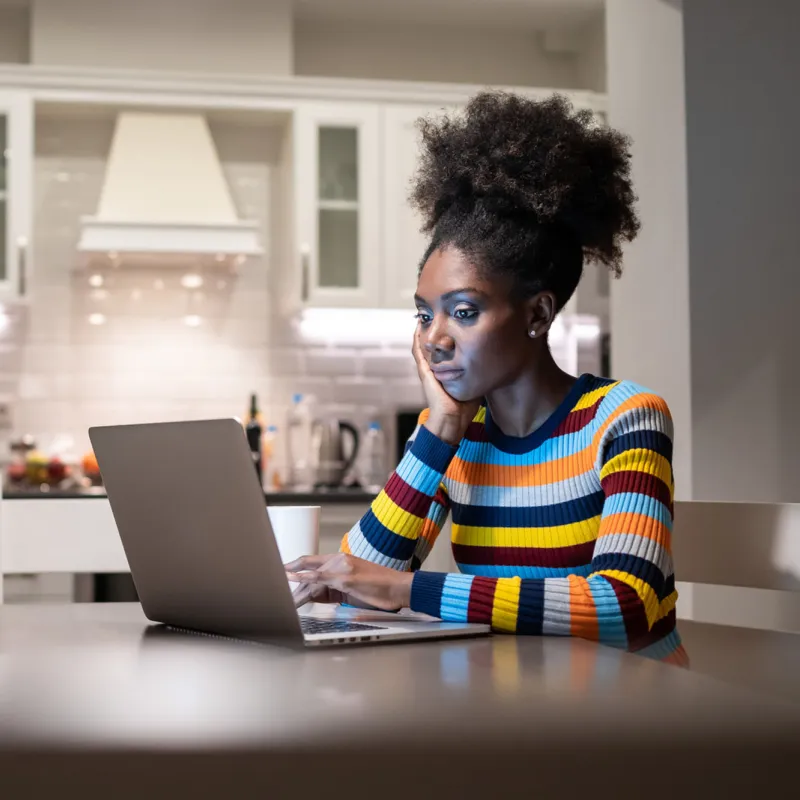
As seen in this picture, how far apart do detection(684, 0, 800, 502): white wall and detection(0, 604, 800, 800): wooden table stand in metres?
1.45

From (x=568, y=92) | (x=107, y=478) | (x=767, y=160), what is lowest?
(x=107, y=478)

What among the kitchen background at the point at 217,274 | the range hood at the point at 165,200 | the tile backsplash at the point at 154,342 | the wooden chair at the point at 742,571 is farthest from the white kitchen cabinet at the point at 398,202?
the wooden chair at the point at 742,571

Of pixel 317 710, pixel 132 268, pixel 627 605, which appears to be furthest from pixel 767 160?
pixel 132 268

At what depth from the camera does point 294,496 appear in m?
3.31

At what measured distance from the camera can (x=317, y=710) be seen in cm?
51

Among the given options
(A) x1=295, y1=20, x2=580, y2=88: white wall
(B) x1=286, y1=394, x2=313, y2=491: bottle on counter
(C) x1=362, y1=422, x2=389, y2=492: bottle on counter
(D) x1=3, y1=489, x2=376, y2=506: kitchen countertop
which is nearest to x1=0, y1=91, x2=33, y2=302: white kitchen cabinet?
(D) x1=3, y1=489, x2=376, y2=506: kitchen countertop

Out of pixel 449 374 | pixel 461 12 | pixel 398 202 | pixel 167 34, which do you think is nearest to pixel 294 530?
pixel 449 374

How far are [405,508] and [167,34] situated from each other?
3.29m

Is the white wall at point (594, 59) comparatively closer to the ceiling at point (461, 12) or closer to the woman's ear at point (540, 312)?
the ceiling at point (461, 12)

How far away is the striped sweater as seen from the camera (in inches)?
35.0

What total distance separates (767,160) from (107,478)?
1.49 m

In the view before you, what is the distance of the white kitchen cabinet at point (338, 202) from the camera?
391 cm

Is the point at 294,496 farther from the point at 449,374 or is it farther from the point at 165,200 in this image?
the point at 449,374

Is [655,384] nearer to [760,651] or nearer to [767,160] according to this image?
[767,160]
